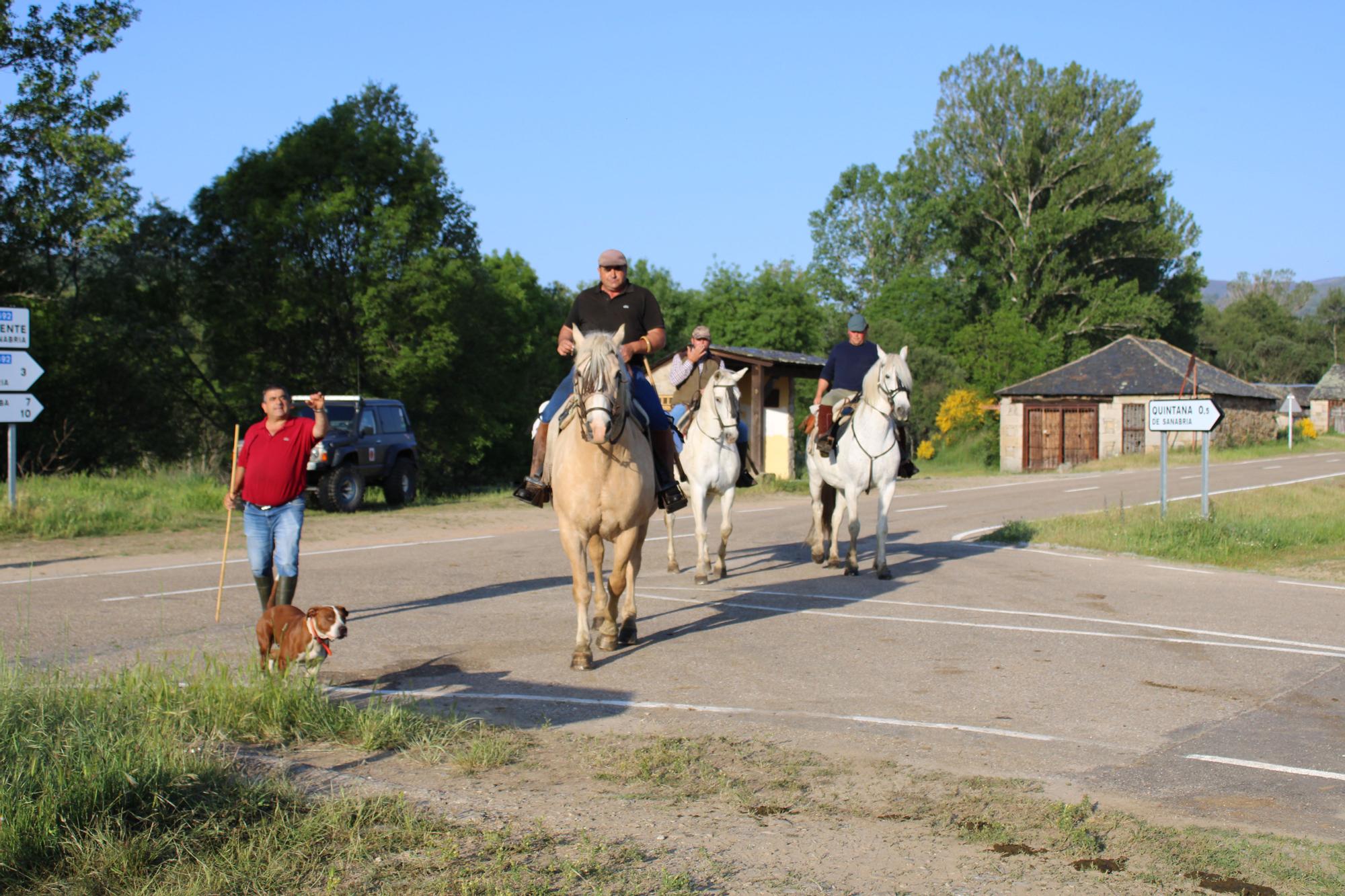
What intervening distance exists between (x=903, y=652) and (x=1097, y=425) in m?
51.4

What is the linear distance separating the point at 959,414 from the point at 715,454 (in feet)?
177

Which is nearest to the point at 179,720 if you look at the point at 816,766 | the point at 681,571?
the point at 816,766

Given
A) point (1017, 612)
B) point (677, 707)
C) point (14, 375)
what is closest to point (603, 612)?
point (677, 707)

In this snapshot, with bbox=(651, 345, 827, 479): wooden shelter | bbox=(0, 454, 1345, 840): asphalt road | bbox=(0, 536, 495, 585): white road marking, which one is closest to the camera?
bbox=(0, 454, 1345, 840): asphalt road

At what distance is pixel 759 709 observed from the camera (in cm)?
729

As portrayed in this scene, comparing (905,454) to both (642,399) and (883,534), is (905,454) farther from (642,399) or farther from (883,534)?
(642,399)

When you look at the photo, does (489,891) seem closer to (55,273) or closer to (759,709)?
(759,709)

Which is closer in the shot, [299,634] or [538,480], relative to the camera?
[299,634]

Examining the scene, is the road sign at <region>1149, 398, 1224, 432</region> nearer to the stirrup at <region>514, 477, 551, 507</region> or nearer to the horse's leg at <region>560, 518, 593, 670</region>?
the stirrup at <region>514, 477, 551, 507</region>

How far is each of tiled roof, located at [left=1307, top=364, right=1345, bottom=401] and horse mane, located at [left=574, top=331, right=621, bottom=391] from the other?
107718 mm

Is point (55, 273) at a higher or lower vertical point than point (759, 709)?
higher

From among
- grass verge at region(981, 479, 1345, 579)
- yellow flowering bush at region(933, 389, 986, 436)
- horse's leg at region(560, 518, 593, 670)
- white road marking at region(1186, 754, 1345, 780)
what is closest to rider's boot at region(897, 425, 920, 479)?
grass verge at region(981, 479, 1345, 579)

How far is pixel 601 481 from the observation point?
28.3 feet

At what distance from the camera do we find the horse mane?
8117 mm
